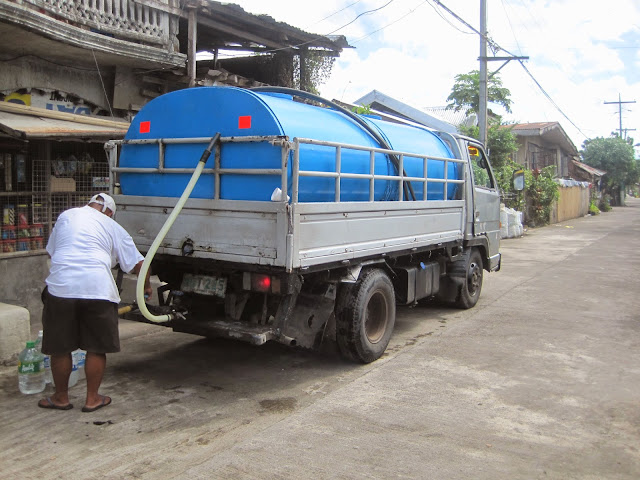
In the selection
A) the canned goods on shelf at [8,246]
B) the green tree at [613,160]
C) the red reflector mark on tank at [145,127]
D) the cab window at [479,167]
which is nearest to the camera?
the red reflector mark on tank at [145,127]

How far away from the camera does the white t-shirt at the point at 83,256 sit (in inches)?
162

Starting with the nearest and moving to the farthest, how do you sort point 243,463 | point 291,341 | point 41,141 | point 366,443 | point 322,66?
point 243,463
point 366,443
point 291,341
point 41,141
point 322,66

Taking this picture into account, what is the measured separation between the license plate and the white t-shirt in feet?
2.55

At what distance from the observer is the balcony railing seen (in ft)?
24.0

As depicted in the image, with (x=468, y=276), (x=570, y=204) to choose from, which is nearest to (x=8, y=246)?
(x=468, y=276)

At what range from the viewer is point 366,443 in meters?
3.72

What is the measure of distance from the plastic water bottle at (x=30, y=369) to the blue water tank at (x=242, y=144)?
1670mm

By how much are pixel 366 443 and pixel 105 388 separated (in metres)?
2.30

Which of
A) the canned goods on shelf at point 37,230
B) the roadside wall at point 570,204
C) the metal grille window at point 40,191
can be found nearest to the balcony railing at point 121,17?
the metal grille window at point 40,191

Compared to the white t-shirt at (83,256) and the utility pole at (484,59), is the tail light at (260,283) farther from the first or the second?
the utility pole at (484,59)

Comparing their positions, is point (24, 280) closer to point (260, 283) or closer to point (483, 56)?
point (260, 283)

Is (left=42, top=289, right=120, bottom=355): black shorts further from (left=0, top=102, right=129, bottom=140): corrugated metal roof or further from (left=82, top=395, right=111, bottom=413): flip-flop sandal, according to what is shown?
(left=0, top=102, right=129, bottom=140): corrugated metal roof

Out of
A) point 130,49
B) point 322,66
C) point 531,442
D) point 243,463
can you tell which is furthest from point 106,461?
point 322,66

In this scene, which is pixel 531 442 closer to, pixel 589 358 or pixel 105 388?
pixel 589 358
